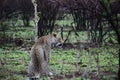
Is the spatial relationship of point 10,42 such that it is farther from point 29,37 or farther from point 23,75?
point 23,75

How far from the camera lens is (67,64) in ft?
35.0

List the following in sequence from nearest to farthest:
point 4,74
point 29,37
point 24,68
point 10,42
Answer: point 4,74, point 24,68, point 10,42, point 29,37

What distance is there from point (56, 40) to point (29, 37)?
20.4ft

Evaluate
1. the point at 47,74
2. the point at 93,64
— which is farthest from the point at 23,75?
the point at 93,64

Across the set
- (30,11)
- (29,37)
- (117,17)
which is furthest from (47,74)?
(30,11)

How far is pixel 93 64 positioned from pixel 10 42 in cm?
511

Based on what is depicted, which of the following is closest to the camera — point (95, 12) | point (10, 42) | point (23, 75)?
A: point (95, 12)

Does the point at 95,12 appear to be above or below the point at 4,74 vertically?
above

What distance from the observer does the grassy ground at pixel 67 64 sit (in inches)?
342

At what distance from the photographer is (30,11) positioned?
2227 cm

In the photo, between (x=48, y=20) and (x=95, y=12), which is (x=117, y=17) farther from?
(x=48, y=20)

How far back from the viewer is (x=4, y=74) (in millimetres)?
8648

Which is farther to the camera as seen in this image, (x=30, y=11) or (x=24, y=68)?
(x=30, y=11)

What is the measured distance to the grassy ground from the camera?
869 cm
